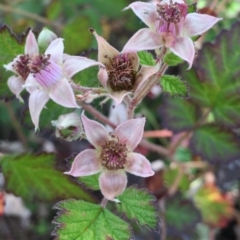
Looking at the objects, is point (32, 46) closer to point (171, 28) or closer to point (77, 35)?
point (171, 28)

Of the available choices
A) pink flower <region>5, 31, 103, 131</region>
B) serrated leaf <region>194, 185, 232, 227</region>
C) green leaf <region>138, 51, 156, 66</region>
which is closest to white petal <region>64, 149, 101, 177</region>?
pink flower <region>5, 31, 103, 131</region>

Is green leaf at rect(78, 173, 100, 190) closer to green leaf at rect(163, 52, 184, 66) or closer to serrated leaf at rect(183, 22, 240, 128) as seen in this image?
green leaf at rect(163, 52, 184, 66)

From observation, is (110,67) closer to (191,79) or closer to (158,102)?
(191,79)

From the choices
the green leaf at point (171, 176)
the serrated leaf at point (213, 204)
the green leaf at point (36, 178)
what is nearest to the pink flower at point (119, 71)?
the green leaf at point (36, 178)

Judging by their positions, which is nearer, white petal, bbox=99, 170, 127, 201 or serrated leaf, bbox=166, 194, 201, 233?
white petal, bbox=99, 170, 127, 201

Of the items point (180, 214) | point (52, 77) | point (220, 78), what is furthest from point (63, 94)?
point (180, 214)
